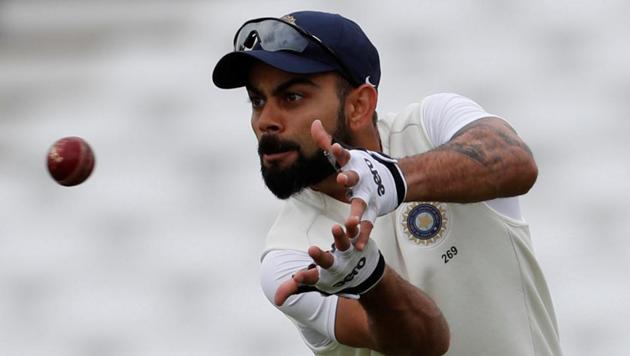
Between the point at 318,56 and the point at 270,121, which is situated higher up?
the point at 318,56

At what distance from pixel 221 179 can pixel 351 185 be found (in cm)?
281

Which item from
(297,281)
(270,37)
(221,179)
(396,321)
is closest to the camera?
A: (297,281)

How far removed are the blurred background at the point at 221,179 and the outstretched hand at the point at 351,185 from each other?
262 cm

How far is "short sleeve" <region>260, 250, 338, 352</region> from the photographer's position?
3.06m

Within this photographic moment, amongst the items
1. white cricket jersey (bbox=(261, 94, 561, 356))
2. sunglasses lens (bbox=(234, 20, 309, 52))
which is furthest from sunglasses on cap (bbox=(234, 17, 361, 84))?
A: white cricket jersey (bbox=(261, 94, 561, 356))

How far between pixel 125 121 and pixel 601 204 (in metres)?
1.78

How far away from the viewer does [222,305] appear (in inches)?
201

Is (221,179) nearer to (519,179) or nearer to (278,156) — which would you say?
(278,156)

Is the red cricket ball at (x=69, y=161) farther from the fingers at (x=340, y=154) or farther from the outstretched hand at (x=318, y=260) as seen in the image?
the fingers at (x=340, y=154)

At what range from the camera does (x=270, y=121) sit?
118 inches

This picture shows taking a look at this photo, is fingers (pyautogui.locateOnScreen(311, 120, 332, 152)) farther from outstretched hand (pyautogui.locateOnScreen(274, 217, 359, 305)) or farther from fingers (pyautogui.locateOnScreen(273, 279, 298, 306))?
fingers (pyautogui.locateOnScreen(273, 279, 298, 306))

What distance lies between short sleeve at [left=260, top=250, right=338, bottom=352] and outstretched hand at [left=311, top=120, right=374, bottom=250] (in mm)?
617

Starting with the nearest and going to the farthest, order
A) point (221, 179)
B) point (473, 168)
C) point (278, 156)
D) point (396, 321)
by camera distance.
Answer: point (473, 168)
point (396, 321)
point (278, 156)
point (221, 179)

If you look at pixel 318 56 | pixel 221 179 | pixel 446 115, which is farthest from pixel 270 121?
pixel 221 179
